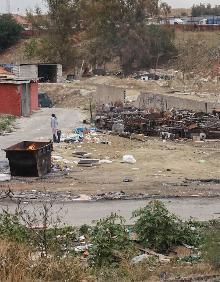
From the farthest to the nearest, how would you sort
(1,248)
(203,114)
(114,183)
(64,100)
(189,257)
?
(64,100)
(203,114)
(114,183)
(189,257)
(1,248)

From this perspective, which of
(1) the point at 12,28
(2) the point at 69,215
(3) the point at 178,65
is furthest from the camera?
(1) the point at 12,28

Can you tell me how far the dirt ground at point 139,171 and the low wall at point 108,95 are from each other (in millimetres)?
18301

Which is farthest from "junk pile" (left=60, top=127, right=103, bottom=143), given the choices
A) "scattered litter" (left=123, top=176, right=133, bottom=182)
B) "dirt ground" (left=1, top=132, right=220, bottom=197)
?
"scattered litter" (left=123, top=176, right=133, bottom=182)

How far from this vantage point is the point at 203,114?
33156mm

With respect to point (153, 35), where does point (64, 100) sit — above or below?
below

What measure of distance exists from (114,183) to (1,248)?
32.2ft

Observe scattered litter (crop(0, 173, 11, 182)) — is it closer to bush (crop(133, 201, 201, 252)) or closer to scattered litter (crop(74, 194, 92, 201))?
scattered litter (crop(74, 194, 92, 201))

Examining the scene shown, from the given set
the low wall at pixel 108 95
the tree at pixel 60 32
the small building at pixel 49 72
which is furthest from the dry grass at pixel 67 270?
the tree at pixel 60 32

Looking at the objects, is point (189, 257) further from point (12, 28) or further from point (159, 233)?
point (12, 28)

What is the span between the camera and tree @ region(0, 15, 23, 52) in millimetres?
82125

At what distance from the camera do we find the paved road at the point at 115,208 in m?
14.2

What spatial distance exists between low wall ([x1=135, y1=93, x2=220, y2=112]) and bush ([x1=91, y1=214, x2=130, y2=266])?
2633 cm

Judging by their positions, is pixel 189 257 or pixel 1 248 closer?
pixel 1 248

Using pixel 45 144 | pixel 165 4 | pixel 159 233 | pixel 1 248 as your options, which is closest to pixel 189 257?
pixel 159 233
